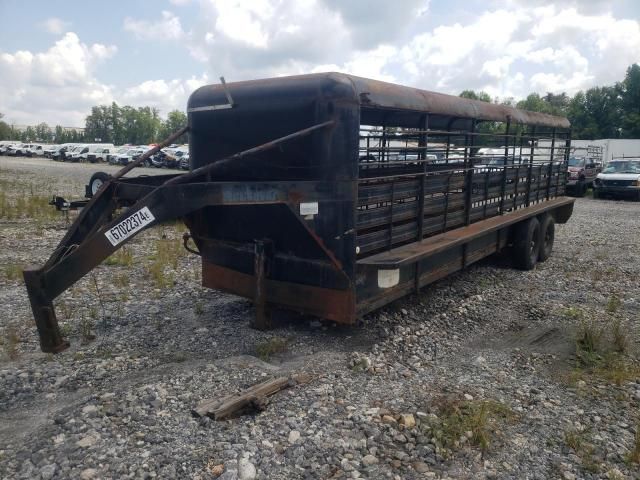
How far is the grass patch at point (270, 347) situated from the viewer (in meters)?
4.79

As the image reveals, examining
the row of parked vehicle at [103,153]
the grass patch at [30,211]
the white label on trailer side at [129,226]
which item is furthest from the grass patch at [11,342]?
the row of parked vehicle at [103,153]

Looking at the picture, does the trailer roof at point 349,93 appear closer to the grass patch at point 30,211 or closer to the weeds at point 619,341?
the weeds at point 619,341

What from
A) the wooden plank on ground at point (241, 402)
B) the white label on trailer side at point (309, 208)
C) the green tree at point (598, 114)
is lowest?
Answer: the wooden plank on ground at point (241, 402)

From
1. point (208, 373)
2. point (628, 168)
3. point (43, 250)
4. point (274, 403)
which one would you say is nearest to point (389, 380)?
point (274, 403)

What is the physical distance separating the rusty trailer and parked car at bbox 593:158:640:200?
1726 centimetres

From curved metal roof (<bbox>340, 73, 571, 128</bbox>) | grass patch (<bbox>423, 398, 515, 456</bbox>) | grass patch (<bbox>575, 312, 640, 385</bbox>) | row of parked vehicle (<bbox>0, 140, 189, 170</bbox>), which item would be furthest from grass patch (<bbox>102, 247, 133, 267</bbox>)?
row of parked vehicle (<bbox>0, 140, 189, 170</bbox>)

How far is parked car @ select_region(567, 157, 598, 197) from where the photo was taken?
2266cm

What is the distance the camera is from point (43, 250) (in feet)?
30.6

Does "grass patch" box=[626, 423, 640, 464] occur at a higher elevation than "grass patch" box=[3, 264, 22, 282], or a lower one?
lower

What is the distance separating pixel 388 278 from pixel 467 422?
1713 millimetres

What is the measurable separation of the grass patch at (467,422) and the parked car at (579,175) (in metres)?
20.8

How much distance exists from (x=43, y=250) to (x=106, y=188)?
17.3 ft

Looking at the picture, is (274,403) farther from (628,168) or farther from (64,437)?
(628,168)

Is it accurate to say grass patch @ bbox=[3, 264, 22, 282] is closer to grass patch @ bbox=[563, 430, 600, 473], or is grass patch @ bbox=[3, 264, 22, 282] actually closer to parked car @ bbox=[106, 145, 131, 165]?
grass patch @ bbox=[563, 430, 600, 473]
